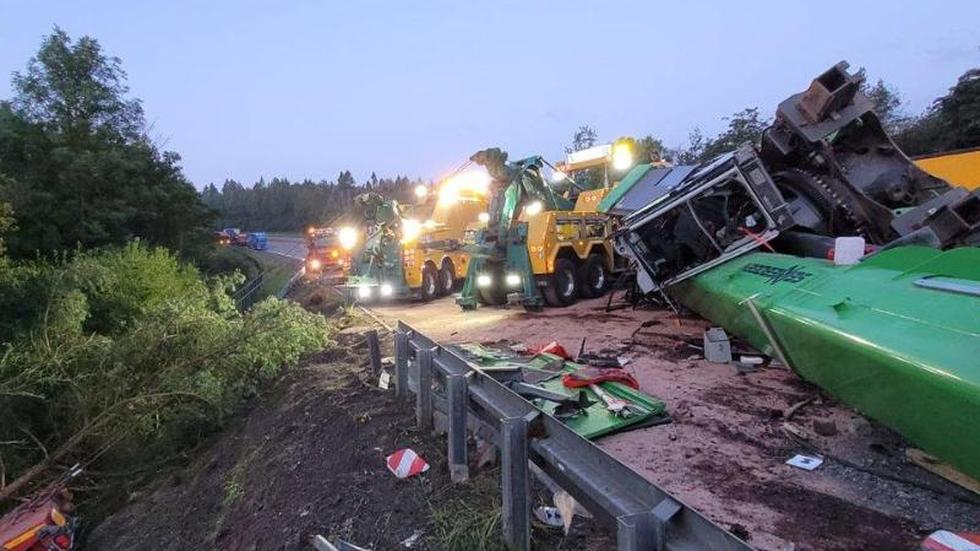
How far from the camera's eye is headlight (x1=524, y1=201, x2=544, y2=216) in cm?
1226

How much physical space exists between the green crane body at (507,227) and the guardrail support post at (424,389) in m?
6.57

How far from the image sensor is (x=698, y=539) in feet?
7.11

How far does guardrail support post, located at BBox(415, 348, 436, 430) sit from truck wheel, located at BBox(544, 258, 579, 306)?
6741 mm

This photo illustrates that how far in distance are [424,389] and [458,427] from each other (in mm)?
1027

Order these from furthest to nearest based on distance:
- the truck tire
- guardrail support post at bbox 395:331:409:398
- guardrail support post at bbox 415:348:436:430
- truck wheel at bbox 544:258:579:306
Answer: the truck tire < truck wheel at bbox 544:258:579:306 < guardrail support post at bbox 395:331:409:398 < guardrail support post at bbox 415:348:436:430

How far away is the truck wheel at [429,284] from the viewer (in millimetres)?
16147

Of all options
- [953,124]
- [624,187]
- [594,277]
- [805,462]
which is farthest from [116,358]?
[953,124]

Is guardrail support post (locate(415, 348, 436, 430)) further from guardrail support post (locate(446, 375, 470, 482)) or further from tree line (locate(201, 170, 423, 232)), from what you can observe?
tree line (locate(201, 170, 423, 232))

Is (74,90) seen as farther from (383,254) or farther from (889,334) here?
(889,334)

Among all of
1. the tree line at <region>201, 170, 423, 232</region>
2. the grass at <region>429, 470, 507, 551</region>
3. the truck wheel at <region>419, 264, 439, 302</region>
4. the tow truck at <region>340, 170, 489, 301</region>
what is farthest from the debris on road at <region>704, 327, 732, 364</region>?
the tree line at <region>201, 170, 423, 232</region>

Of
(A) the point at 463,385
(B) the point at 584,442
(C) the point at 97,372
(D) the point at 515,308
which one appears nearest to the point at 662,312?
(D) the point at 515,308

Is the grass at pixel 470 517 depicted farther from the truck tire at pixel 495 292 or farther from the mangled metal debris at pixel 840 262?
the truck tire at pixel 495 292

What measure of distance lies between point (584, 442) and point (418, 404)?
2567 millimetres

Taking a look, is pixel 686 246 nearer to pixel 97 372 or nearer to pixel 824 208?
pixel 824 208
